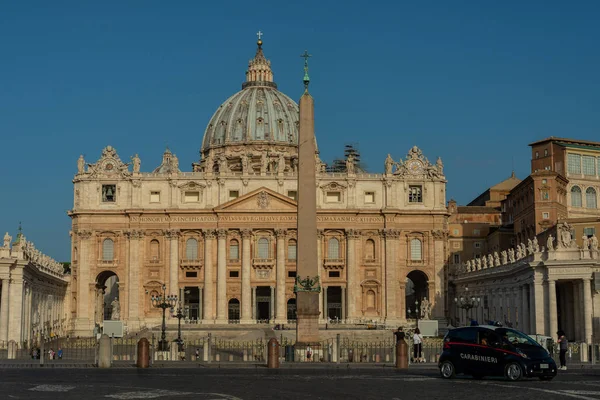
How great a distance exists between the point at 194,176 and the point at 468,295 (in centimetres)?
2906

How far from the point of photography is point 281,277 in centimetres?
9938

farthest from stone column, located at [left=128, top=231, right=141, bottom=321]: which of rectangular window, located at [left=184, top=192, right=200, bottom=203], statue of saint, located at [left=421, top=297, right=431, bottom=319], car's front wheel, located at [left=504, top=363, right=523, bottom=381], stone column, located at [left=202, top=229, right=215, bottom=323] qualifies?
car's front wheel, located at [left=504, top=363, right=523, bottom=381]

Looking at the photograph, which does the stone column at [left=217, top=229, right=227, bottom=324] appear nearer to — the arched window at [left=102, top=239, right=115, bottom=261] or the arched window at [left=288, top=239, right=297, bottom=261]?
the arched window at [left=288, top=239, right=297, bottom=261]

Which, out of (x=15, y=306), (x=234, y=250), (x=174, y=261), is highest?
(x=234, y=250)

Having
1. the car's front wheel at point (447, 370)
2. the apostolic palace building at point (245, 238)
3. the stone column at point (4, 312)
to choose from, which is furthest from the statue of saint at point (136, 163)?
the car's front wheel at point (447, 370)

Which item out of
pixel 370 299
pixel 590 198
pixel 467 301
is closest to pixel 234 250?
pixel 370 299

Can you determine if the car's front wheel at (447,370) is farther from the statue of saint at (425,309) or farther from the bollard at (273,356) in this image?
the statue of saint at (425,309)

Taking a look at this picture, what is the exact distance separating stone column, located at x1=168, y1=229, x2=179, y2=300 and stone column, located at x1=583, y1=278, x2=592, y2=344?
160ft

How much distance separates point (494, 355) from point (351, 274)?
226 feet

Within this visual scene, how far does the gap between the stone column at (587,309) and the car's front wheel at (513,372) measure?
28545 millimetres

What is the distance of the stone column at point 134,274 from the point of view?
97.9 meters

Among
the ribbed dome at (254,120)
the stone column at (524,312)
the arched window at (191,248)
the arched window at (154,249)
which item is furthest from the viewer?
the ribbed dome at (254,120)

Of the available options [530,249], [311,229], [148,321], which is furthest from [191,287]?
[311,229]

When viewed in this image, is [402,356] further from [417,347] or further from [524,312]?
[524,312]
